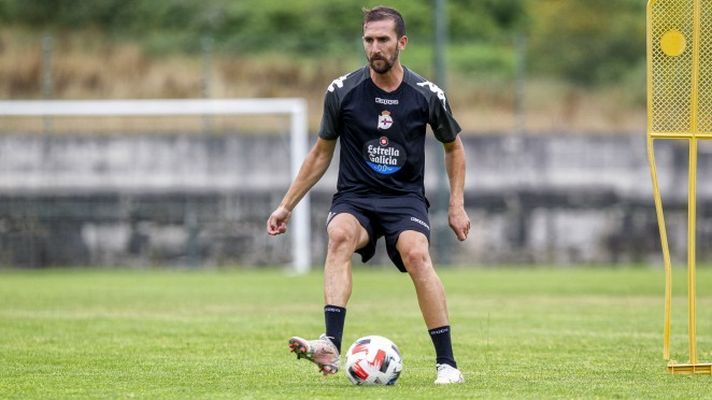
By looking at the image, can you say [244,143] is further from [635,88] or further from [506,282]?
[635,88]

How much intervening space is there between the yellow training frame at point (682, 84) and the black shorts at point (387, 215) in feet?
6.02

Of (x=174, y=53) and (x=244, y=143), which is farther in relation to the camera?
(x=174, y=53)

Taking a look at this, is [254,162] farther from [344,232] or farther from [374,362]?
[374,362]

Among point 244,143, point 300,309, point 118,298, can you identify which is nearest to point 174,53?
point 244,143

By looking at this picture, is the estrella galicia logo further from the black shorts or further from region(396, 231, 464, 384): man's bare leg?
region(396, 231, 464, 384): man's bare leg

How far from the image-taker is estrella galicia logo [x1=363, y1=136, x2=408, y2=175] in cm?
917

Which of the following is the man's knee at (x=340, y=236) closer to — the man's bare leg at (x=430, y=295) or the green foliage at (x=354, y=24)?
the man's bare leg at (x=430, y=295)

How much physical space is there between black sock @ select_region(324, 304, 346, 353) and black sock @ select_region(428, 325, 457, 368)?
1.88 feet

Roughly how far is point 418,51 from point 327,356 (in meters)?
23.6

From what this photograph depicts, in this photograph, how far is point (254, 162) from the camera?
94.5 feet

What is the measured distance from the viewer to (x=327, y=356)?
8703 millimetres

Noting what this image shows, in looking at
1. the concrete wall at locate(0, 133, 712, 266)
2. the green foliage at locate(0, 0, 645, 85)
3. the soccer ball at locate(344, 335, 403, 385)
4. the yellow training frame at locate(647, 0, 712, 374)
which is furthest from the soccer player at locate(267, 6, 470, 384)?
the green foliage at locate(0, 0, 645, 85)

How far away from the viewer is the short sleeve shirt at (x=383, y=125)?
9.15m

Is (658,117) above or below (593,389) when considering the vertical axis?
above
